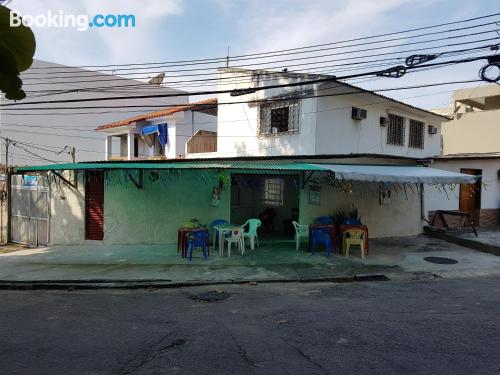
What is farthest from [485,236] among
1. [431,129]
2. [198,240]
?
[198,240]

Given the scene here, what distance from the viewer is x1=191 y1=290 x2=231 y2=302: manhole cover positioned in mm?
6969

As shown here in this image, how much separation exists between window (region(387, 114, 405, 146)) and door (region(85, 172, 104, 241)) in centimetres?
1305

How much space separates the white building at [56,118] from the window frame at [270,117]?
11.1 meters

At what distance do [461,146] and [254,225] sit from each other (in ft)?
62.9

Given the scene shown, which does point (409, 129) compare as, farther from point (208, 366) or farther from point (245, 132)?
point (208, 366)

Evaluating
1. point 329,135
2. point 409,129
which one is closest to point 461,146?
point 409,129

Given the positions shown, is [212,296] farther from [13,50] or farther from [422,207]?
[422,207]

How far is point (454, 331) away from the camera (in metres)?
5.15

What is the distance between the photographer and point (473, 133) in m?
23.0

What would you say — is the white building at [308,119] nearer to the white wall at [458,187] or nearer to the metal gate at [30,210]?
the white wall at [458,187]

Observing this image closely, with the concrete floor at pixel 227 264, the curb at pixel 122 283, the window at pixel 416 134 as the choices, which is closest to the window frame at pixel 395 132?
the window at pixel 416 134

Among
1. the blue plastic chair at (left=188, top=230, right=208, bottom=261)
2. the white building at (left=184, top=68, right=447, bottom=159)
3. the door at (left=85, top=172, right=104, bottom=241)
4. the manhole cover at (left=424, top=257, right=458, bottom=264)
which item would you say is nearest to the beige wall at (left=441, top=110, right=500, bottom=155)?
the white building at (left=184, top=68, right=447, bottom=159)

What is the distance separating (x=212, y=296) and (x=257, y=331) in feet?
7.07

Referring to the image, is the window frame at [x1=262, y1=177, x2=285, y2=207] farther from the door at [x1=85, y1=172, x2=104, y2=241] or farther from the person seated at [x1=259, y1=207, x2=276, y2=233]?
the door at [x1=85, y1=172, x2=104, y2=241]
